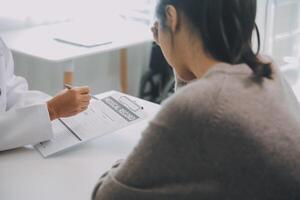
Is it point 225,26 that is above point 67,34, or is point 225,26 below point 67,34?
above

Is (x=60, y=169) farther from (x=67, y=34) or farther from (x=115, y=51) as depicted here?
(x=115, y=51)

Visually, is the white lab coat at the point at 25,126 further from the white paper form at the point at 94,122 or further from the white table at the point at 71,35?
the white table at the point at 71,35

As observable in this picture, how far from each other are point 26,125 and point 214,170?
0.70 m

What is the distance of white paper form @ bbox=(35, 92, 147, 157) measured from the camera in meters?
1.32

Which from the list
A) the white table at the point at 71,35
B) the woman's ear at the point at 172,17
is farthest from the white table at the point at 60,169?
the white table at the point at 71,35

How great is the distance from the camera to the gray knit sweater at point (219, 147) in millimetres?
755

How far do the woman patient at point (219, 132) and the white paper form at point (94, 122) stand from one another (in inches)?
19.2

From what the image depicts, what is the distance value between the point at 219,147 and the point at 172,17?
248mm

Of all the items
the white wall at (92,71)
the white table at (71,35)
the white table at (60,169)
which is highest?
the white table at (60,169)

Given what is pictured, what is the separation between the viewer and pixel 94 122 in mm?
1415

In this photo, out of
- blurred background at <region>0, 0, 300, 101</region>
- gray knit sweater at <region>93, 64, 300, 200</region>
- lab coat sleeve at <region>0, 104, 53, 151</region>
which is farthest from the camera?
blurred background at <region>0, 0, 300, 101</region>

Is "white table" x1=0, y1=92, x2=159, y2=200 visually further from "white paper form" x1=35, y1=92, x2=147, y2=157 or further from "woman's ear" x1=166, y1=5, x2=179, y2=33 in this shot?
"woman's ear" x1=166, y1=5, x2=179, y2=33

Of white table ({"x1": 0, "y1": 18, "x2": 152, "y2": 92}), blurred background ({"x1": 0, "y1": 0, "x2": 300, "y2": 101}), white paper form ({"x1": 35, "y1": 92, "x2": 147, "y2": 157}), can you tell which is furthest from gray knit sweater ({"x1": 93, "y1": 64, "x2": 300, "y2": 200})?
blurred background ({"x1": 0, "y1": 0, "x2": 300, "y2": 101})

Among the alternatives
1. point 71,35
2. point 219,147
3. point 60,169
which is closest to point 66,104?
point 60,169
